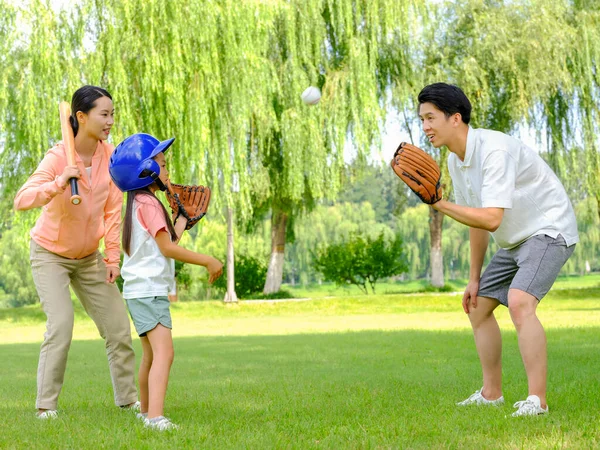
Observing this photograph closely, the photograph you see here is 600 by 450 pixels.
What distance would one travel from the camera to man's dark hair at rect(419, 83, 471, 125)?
5551 mm

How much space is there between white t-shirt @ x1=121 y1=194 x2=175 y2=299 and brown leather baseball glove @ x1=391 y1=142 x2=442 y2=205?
56.5 inches

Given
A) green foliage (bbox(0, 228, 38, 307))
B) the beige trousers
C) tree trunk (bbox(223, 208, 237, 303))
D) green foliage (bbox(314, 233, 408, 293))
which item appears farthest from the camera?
green foliage (bbox(0, 228, 38, 307))

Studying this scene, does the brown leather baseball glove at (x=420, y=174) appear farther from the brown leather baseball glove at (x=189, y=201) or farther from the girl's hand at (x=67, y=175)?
the girl's hand at (x=67, y=175)

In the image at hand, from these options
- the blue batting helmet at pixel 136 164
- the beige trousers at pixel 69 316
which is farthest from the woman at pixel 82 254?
the blue batting helmet at pixel 136 164

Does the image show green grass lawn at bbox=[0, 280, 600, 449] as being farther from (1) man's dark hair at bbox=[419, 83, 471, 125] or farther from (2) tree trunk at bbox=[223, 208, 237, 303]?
(2) tree trunk at bbox=[223, 208, 237, 303]

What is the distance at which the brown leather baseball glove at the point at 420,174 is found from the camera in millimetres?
5090

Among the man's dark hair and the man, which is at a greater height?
the man's dark hair

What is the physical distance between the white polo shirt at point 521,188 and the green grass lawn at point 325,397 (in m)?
1.13

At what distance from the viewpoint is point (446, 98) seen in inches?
218

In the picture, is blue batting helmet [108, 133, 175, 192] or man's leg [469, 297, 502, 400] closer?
blue batting helmet [108, 133, 175, 192]

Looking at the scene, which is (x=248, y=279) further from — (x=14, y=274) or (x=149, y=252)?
(x=149, y=252)

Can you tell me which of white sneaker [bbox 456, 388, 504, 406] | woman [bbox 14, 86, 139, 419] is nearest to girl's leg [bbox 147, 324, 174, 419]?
woman [bbox 14, 86, 139, 419]

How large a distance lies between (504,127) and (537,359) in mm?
26223

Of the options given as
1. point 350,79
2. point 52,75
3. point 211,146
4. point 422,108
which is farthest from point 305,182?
point 422,108
